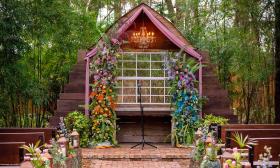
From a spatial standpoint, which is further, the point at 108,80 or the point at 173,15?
the point at 173,15

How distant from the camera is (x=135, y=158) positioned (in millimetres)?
9812

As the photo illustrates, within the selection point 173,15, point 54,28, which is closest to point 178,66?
point 54,28

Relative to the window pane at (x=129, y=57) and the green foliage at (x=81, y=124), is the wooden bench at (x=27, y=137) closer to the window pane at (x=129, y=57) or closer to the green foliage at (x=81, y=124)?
the green foliage at (x=81, y=124)

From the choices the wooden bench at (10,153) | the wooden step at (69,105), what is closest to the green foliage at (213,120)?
the wooden step at (69,105)

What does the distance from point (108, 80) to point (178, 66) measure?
1.43 m

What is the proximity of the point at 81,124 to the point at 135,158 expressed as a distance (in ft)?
5.26

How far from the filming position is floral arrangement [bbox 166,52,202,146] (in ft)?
35.9

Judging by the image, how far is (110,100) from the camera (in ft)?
35.9

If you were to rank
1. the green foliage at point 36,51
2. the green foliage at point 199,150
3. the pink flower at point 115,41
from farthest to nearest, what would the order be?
the pink flower at point 115,41
the green foliage at point 36,51
the green foliage at point 199,150

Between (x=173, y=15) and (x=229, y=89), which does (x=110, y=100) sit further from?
(x=173, y=15)

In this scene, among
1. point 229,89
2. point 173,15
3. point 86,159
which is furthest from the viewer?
point 173,15

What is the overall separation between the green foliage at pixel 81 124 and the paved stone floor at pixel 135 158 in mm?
505

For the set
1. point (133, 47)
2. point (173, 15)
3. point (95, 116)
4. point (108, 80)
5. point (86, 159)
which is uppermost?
point (173, 15)

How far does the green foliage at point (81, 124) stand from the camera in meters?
10.9
